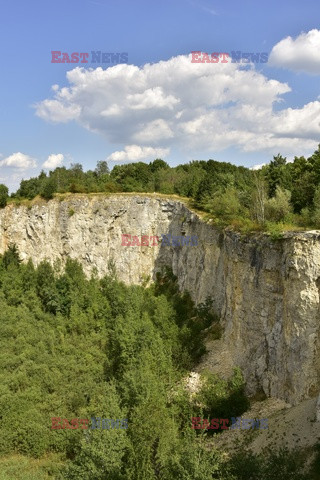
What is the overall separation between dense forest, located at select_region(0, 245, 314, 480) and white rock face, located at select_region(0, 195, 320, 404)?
2.27 metres

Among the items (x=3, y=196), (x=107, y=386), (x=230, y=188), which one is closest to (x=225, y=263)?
(x=230, y=188)

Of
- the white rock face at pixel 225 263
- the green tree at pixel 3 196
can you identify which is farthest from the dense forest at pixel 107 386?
the green tree at pixel 3 196

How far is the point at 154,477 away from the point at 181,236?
28.1 meters

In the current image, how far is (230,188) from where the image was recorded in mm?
37094

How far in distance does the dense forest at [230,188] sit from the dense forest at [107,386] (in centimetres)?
888

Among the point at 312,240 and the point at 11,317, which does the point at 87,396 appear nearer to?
the point at 11,317

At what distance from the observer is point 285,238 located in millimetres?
21047

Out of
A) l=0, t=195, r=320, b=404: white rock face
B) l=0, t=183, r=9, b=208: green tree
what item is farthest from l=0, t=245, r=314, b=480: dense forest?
l=0, t=183, r=9, b=208: green tree

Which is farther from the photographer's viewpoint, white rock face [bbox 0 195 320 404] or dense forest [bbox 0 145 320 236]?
dense forest [bbox 0 145 320 236]

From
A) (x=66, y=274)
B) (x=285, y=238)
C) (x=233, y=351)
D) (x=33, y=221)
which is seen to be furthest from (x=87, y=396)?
(x=33, y=221)

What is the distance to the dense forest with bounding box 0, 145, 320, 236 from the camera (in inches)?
1034

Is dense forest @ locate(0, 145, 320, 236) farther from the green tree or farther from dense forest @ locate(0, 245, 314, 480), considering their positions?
dense forest @ locate(0, 245, 314, 480)

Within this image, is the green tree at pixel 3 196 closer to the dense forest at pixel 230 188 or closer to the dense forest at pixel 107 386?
the dense forest at pixel 230 188

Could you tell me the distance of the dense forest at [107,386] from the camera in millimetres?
16406
